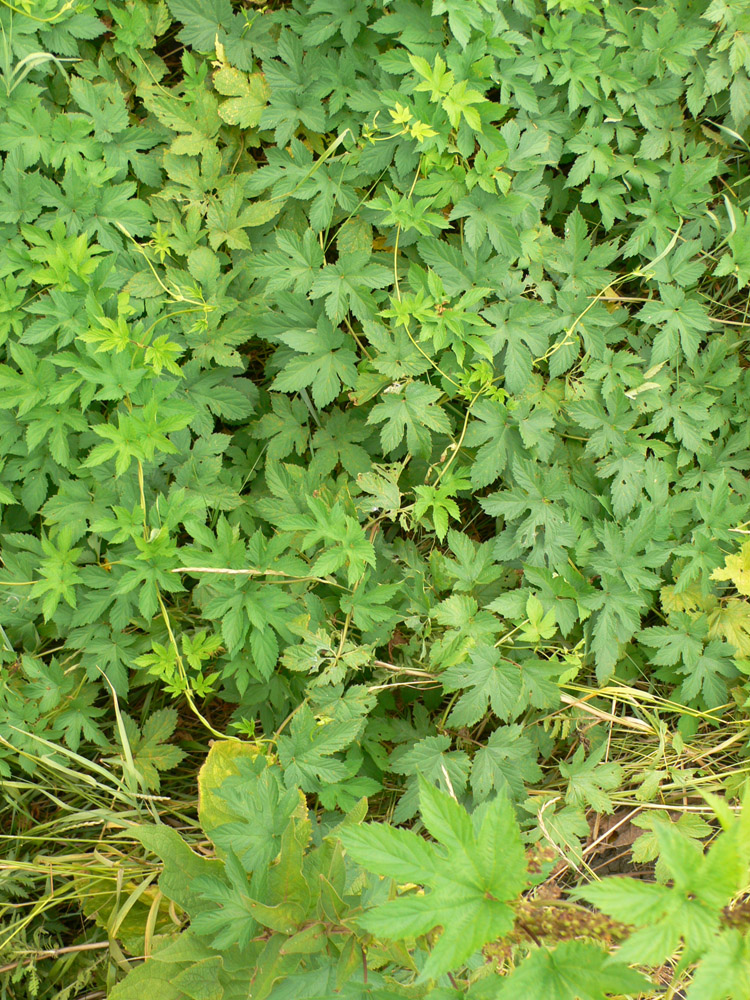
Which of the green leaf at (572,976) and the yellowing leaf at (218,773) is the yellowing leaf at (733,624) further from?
the green leaf at (572,976)

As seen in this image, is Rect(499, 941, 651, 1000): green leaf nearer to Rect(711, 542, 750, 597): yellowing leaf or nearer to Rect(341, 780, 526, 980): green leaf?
Rect(341, 780, 526, 980): green leaf

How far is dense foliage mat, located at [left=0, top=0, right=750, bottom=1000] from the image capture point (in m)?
2.15

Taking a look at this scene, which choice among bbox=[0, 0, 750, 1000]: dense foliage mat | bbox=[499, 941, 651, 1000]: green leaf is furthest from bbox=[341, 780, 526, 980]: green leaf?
bbox=[0, 0, 750, 1000]: dense foliage mat

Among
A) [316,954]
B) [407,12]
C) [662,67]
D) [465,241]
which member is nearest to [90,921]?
[316,954]

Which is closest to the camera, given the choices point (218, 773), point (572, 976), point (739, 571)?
point (572, 976)

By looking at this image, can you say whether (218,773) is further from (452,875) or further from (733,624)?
(733,624)

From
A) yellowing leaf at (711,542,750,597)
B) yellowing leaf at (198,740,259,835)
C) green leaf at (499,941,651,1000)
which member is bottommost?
yellowing leaf at (198,740,259,835)

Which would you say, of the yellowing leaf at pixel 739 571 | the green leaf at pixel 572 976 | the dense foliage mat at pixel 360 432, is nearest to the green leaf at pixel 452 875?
the green leaf at pixel 572 976

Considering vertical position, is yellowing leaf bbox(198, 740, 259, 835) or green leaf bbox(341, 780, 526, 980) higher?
green leaf bbox(341, 780, 526, 980)

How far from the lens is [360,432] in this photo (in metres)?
2.46

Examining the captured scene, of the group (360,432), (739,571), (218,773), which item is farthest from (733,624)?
(218,773)

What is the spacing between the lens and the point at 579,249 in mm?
2475

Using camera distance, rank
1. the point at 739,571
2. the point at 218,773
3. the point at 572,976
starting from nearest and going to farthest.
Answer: the point at 572,976 < the point at 218,773 < the point at 739,571

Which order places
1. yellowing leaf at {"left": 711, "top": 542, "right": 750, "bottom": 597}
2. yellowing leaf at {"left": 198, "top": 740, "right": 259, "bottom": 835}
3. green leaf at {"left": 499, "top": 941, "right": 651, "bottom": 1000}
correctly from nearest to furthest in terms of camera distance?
green leaf at {"left": 499, "top": 941, "right": 651, "bottom": 1000} < yellowing leaf at {"left": 198, "top": 740, "right": 259, "bottom": 835} < yellowing leaf at {"left": 711, "top": 542, "right": 750, "bottom": 597}
